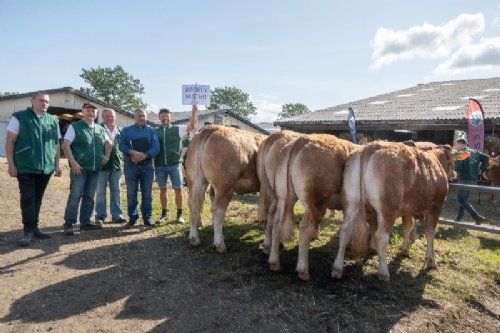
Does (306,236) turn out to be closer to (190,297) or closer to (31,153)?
(190,297)

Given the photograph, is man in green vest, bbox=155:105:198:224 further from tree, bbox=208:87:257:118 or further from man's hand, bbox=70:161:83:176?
tree, bbox=208:87:257:118

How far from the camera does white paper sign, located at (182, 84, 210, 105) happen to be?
24.0ft

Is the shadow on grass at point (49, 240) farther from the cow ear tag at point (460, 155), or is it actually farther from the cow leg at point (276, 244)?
the cow ear tag at point (460, 155)

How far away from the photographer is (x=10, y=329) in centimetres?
311

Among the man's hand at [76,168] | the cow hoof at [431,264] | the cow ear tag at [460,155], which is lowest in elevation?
the cow hoof at [431,264]

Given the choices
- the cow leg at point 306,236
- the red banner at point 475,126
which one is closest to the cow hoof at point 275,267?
the cow leg at point 306,236

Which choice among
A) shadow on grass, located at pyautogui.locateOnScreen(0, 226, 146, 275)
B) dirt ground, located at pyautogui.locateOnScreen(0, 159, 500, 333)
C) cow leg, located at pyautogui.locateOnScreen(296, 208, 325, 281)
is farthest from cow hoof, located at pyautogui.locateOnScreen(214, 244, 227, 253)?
shadow on grass, located at pyautogui.locateOnScreen(0, 226, 146, 275)

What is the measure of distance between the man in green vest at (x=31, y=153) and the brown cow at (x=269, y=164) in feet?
10.2

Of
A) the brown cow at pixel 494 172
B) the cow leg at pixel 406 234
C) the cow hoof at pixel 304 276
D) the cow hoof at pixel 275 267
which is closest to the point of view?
the cow hoof at pixel 304 276

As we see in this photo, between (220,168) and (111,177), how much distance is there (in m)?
2.72

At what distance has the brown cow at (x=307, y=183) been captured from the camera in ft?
13.8

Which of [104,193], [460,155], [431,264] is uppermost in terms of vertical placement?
[460,155]

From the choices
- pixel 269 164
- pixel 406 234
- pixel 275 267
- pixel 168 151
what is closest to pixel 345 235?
pixel 275 267

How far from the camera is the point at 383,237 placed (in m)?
4.27
